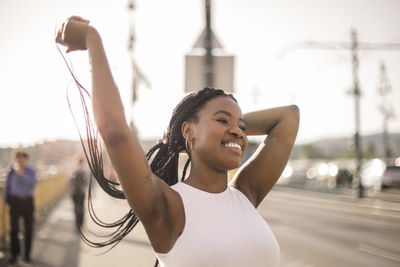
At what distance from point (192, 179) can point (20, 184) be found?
20.1ft

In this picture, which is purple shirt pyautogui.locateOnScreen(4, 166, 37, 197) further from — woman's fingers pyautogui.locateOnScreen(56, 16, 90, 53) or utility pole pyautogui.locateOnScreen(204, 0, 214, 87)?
woman's fingers pyautogui.locateOnScreen(56, 16, 90, 53)

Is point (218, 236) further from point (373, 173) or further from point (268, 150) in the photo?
point (373, 173)

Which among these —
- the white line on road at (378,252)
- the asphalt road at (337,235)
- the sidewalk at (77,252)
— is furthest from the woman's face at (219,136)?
the white line on road at (378,252)

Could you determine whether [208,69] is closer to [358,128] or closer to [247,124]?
[247,124]

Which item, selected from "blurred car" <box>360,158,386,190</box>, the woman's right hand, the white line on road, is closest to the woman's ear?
the woman's right hand

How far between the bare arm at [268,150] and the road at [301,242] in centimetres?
489

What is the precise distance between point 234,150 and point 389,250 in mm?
7888

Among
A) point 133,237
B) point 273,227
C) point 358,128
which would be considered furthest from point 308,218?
point 358,128

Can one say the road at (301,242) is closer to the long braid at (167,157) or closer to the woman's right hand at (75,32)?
the long braid at (167,157)

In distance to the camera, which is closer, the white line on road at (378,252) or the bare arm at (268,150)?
the bare arm at (268,150)

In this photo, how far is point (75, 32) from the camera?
5.73 feet

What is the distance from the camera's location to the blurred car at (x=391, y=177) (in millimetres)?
24547

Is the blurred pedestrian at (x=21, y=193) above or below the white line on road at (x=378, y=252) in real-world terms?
above

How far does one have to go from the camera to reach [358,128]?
24125mm
